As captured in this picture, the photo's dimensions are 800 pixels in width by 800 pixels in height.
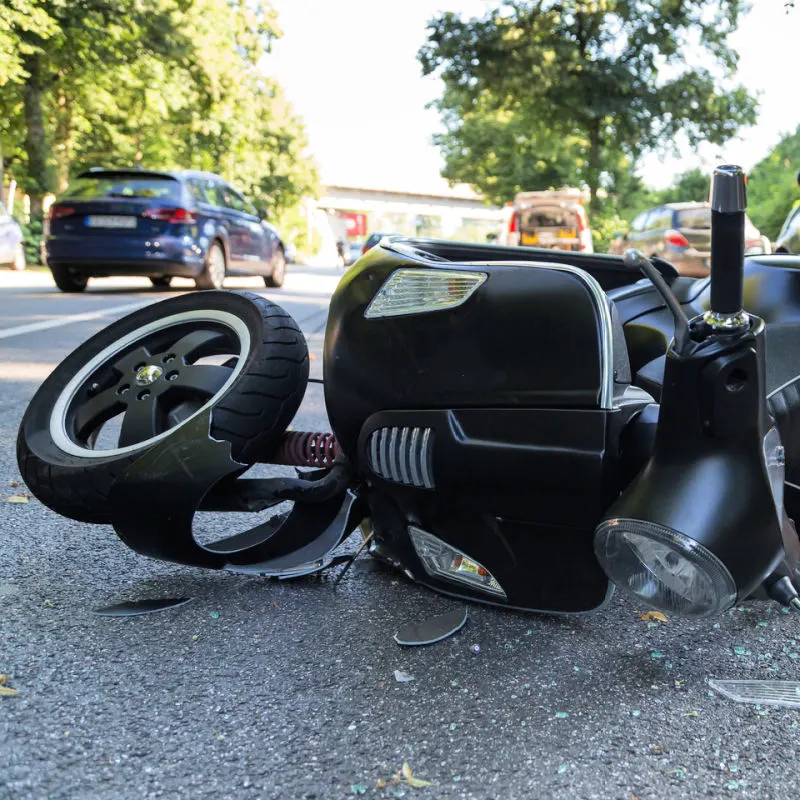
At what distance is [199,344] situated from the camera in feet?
8.25

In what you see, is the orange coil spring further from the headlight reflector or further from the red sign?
the red sign

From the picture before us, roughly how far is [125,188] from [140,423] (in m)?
10.5

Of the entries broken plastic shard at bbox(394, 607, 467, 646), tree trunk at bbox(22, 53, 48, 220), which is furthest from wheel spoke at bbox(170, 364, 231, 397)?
tree trunk at bbox(22, 53, 48, 220)

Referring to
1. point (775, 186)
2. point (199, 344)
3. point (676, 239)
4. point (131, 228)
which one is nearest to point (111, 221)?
point (131, 228)

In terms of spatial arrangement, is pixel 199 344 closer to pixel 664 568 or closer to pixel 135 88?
pixel 664 568

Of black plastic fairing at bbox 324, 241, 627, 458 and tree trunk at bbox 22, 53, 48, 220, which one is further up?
tree trunk at bbox 22, 53, 48, 220

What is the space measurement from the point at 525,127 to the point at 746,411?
29890 millimetres

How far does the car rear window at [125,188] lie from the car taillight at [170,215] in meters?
0.17

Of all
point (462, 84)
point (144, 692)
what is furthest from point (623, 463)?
point (462, 84)

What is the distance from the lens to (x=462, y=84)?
26.9 m

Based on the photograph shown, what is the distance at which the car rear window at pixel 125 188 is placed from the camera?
12.0 m

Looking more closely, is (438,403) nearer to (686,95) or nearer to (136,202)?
(136,202)

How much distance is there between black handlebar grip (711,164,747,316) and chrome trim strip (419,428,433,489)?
0.64 meters

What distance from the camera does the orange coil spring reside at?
2.30 m
